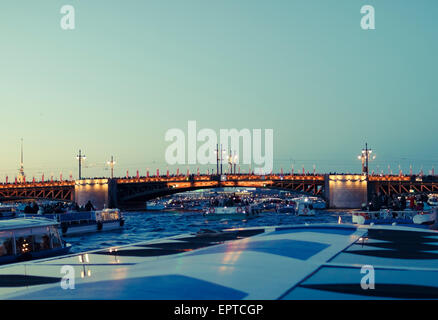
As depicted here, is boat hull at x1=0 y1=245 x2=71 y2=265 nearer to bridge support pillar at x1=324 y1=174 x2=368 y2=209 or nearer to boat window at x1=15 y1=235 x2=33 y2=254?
boat window at x1=15 y1=235 x2=33 y2=254

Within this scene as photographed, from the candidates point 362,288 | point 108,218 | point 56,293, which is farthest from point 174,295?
point 108,218

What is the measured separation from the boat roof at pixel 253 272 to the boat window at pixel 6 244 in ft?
35.6

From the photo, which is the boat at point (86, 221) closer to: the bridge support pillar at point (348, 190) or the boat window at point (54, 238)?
the boat window at point (54, 238)

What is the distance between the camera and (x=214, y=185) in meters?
110

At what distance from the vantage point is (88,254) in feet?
40.9

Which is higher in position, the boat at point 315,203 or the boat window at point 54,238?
the boat window at point 54,238

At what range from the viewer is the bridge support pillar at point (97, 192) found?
103 metres

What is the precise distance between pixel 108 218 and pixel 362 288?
Answer: 51838 mm

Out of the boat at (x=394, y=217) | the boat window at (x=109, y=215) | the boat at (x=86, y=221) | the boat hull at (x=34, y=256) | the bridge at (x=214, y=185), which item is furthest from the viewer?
the bridge at (x=214, y=185)

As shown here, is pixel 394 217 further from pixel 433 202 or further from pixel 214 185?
pixel 433 202

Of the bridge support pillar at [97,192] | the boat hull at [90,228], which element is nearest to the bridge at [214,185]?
the bridge support pillar at [97,192]

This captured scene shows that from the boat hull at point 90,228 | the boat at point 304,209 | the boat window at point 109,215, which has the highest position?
the boat window at point 109,215

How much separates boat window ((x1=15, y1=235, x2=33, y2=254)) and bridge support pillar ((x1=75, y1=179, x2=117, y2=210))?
79.6m
